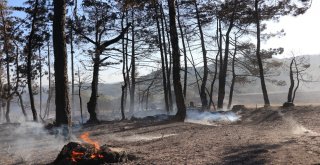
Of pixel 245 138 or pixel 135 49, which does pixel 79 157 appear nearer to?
pixel 245 138

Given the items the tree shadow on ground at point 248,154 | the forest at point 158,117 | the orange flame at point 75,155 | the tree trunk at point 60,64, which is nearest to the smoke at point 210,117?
the forest at point 158,117

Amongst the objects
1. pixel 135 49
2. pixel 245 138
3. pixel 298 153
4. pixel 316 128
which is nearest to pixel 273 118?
pixel 316 128

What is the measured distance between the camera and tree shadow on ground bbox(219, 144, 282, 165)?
8.51 meters

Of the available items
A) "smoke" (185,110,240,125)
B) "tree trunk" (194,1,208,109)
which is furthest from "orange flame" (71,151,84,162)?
"tree trunk" (194,1,208,109)

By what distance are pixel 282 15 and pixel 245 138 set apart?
23562 millimetres

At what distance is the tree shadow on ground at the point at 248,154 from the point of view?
8.51 m

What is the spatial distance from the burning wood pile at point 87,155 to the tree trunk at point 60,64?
4.18 meters

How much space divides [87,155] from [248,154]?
11.9ft

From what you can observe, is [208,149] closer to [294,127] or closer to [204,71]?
[294,127]

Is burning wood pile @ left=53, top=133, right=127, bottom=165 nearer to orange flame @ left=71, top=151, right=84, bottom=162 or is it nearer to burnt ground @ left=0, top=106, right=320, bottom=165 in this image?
orange flame @ left=71, top=151, right=84, bottom=162

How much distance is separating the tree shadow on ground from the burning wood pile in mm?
2385

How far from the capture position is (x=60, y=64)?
13.0 meters

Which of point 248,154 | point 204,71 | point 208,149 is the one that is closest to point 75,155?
point 208,149

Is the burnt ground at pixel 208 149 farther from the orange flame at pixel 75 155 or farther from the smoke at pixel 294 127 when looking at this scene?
the orange flame at pixel 75 155
